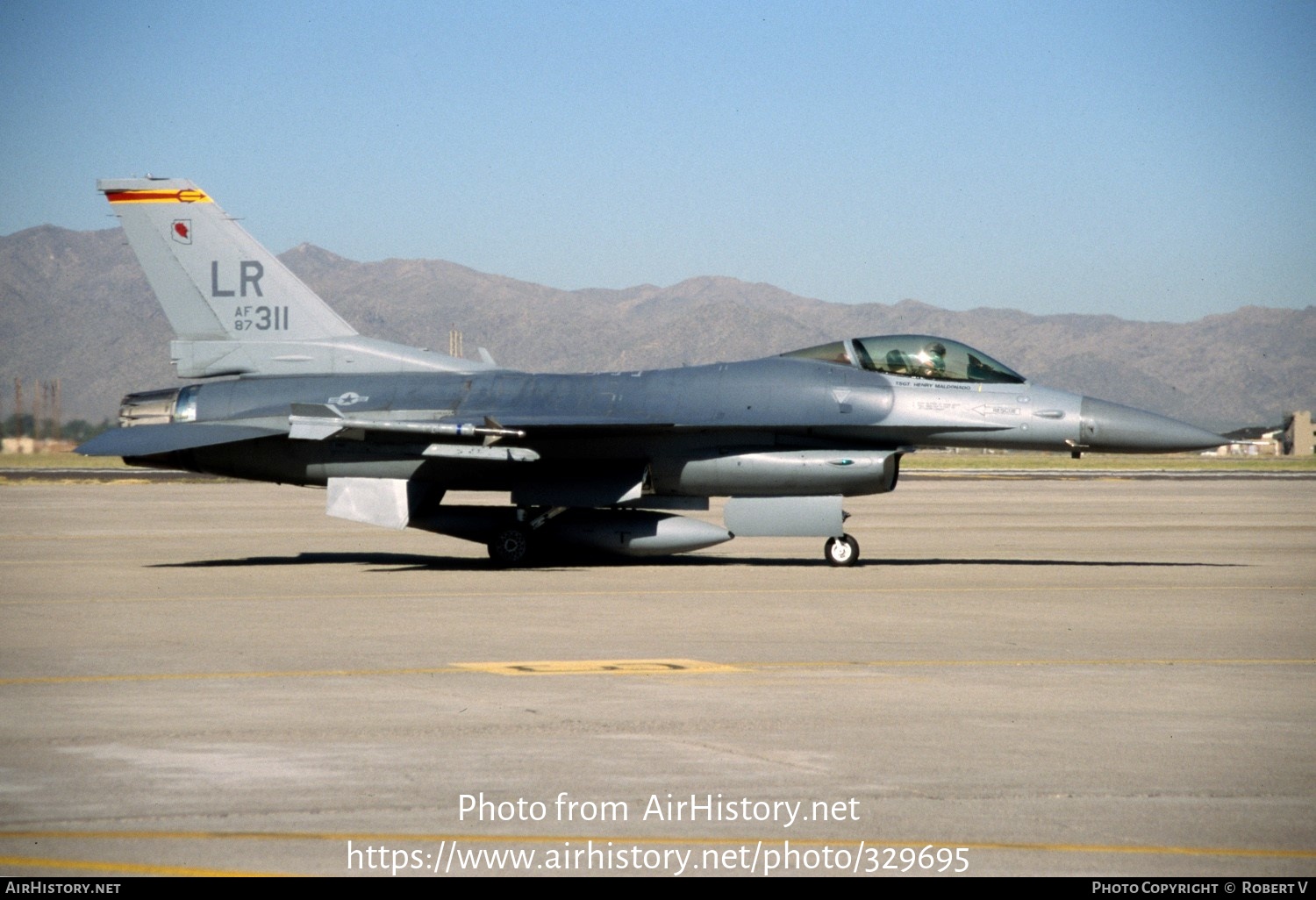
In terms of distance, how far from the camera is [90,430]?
151 ft

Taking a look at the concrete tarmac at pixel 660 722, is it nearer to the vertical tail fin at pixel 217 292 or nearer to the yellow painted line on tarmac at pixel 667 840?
Result: the yellow painted line on tarmac at pixel 667 840

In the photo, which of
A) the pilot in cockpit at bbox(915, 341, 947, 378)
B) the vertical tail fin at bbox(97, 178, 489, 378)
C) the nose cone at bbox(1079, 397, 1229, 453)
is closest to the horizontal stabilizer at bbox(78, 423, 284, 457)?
the vertical tail fin at bbox(97, 178, 489, 378)

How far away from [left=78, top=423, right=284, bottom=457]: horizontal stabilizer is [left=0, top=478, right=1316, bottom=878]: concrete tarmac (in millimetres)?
1582

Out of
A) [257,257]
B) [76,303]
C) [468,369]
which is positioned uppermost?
[76,303]

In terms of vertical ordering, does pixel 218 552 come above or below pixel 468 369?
below

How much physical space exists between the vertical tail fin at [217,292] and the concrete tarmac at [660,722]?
3.36 metres

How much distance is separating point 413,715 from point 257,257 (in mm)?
13342

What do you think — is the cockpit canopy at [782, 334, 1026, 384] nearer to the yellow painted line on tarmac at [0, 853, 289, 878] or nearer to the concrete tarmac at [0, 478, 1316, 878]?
the concrete tarmac at [0, 478, 1316, 878]

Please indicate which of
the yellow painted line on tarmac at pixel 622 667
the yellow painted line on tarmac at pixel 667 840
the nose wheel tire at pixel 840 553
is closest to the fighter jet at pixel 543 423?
the nose wheel tire at pixel 840 553

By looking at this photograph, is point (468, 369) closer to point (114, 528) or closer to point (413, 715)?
point (114, 528)

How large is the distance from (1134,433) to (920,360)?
280 centimetres

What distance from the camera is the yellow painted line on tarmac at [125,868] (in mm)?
5516
